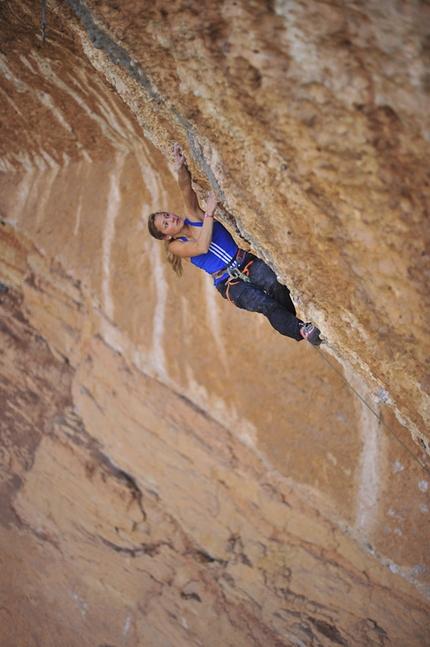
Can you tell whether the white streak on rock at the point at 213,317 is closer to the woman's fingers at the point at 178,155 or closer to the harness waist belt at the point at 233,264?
the harness waist belt at the point at 233,264

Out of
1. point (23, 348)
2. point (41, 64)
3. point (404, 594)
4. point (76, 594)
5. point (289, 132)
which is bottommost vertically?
point (76, 594)

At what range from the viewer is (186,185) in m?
2.45

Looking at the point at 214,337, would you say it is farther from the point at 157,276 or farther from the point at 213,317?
the point at 157,276

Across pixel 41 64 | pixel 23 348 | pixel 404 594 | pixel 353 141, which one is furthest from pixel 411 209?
pixel 23 348

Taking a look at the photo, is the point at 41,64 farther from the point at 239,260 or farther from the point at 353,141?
the point at 353,141

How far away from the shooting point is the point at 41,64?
9.91ft

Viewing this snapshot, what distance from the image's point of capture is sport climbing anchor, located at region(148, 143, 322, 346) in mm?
2365

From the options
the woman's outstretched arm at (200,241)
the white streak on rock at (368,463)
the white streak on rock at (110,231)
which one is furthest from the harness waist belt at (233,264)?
the white streak on rock at (110,231)

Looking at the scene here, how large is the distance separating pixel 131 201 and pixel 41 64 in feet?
3.79

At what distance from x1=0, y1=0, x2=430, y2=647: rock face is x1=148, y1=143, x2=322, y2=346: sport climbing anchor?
108mm

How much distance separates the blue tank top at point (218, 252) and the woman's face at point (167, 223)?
0.11m

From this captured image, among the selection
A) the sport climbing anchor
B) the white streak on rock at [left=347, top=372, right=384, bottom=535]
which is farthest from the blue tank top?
the white streak on rock at [left=347, top=372, right=384, bottom=535]

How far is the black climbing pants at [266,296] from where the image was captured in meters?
2.41

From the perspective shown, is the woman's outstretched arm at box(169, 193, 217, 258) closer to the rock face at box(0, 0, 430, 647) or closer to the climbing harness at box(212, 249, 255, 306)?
the rock face at box(0, 0, 430, 647)
